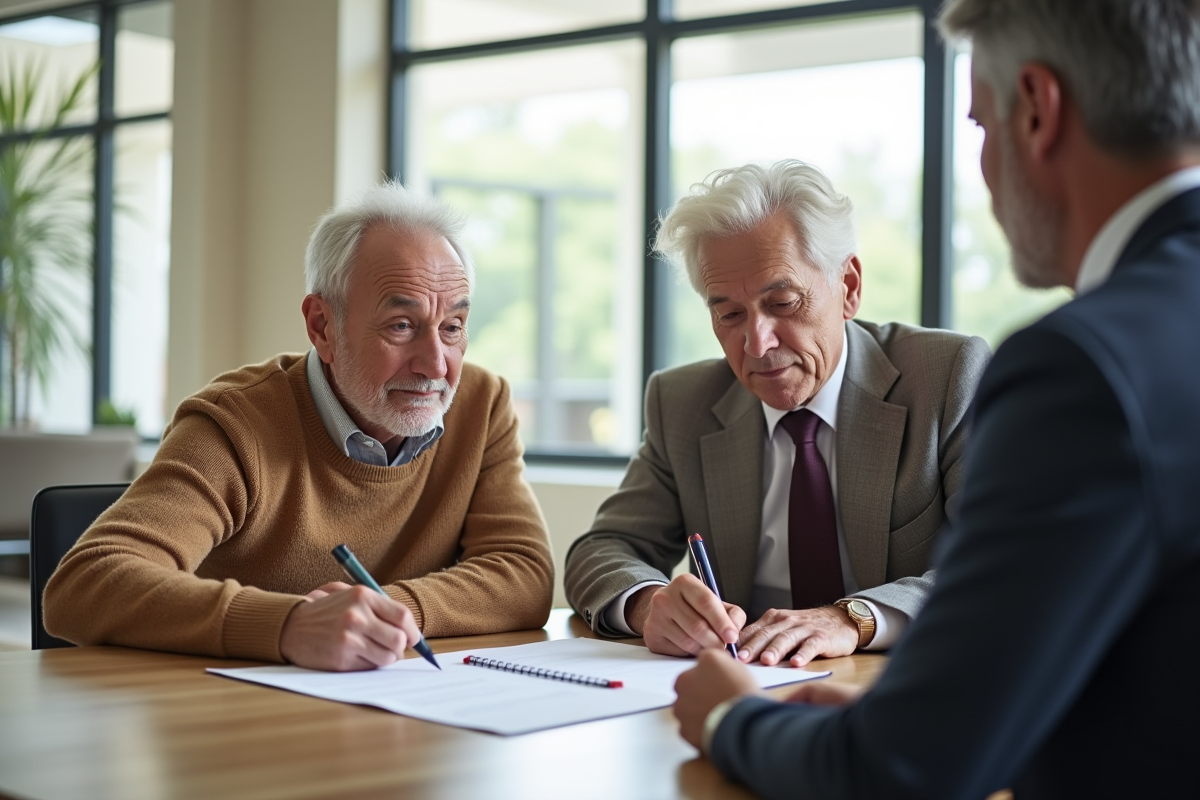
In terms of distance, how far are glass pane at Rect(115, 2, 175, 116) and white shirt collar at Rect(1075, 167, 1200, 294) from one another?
21.8 ft

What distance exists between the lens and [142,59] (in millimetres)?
6996

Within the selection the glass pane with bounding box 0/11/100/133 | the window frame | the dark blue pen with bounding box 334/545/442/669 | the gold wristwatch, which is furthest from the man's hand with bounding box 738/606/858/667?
the glass pane with bounding box 0/11/100/133

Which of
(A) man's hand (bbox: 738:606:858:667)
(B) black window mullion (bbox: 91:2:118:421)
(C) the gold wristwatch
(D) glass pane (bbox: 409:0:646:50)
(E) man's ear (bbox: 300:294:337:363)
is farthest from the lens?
(B) black window mullion (bbox: 91:2:118:421)

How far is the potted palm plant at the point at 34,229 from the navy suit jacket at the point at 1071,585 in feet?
20.6

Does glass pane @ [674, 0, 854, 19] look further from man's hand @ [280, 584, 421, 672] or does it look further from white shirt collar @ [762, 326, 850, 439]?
man's hand @ [280, 584, 421, 672]

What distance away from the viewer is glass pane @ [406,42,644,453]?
1223 cm

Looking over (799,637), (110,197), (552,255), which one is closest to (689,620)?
(799,637)

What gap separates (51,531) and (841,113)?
14.3 ft

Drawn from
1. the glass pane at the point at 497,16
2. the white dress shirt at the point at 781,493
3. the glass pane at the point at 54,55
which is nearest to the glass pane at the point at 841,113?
the glass pane at the point at 497,16

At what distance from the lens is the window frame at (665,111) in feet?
14.9

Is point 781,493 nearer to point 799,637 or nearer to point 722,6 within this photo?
point 799,637

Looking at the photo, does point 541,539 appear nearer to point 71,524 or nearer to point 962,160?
point 71,524

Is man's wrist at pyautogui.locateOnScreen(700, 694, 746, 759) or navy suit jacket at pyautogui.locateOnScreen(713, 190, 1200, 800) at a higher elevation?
navy suit jacket at pyautogui.locateOnScreen(713, 190, 1200, 800)

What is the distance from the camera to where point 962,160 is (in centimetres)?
464
